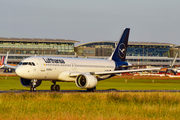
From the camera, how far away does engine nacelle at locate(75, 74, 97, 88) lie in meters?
40.9

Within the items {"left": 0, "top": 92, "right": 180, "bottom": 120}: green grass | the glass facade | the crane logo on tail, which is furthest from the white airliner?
the glass facade

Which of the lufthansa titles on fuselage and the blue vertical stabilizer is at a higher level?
the blue vertical stabilizer

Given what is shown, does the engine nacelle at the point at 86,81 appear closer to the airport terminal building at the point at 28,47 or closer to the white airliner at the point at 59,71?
the white airliner at the point at 59,71

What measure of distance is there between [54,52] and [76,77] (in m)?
147

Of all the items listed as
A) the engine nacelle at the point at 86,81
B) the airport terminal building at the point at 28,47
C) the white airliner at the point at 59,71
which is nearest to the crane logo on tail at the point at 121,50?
the white airliner at the point at 59,71

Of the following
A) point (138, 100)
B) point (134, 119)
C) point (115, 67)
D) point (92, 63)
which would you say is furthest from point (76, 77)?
point (134, 119)

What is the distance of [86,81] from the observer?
134 feet

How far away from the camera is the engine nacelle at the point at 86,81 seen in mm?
40906

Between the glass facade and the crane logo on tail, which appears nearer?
the crane logo on tail

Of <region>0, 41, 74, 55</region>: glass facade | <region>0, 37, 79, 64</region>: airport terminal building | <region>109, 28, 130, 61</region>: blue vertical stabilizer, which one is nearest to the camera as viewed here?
<region>109, 28, 130, 61</region>: blue vertical stabilizer

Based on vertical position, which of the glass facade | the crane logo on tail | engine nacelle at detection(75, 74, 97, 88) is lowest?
engine nacelle at detection(75, 74, 97, 88)

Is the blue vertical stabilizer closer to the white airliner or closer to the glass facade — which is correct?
the white airliner

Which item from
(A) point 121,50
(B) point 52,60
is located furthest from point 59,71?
(A) point 121,50

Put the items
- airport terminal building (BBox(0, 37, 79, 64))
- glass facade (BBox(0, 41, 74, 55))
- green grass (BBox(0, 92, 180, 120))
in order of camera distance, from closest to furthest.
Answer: green grass (BBox(0, 92, 180, 120)) < airport terminal building (BBox(0, 37, 79, 64)) < glass facade (BBox(0, 41, 74, 55))
